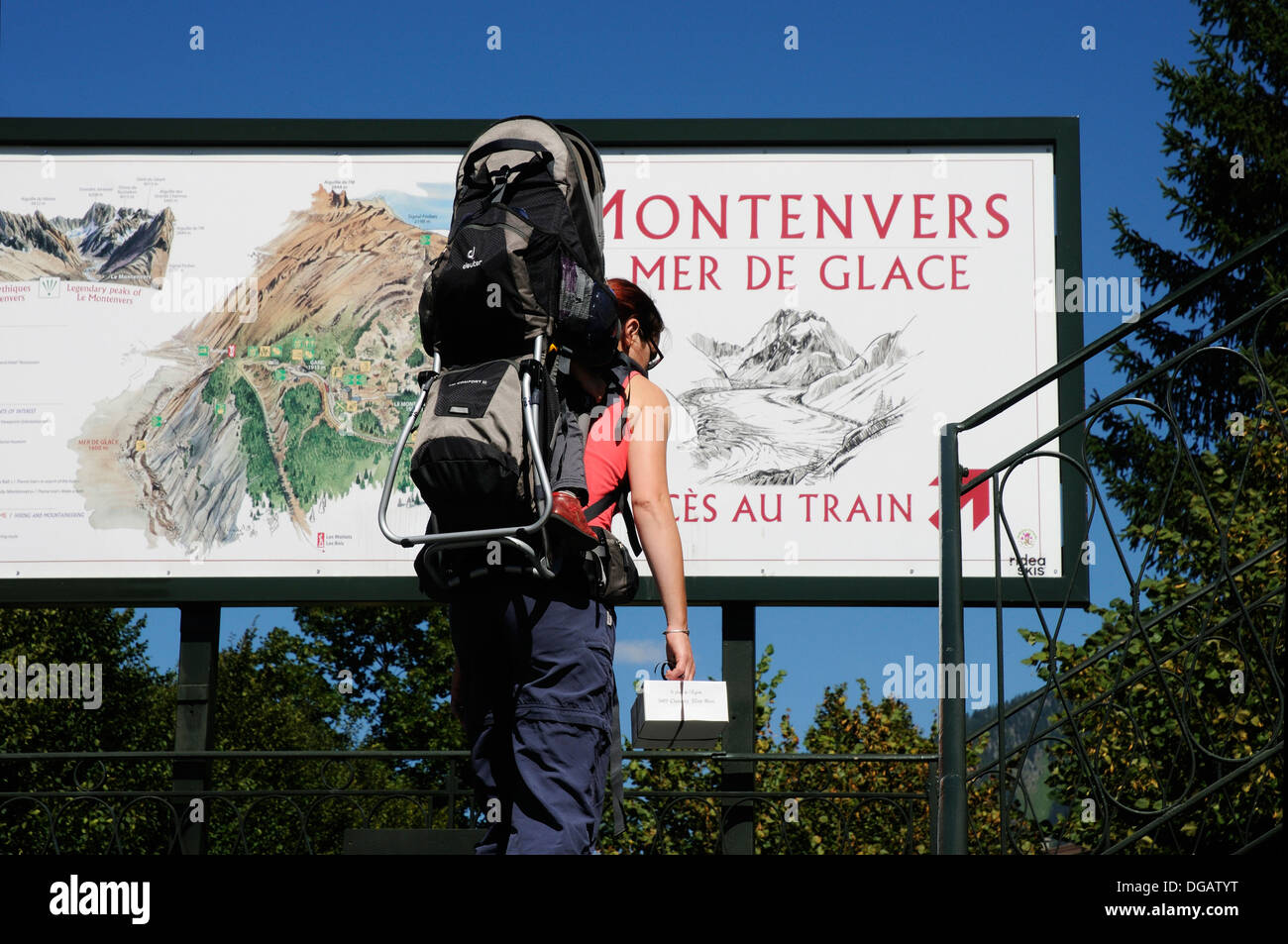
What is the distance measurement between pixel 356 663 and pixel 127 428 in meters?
28.5

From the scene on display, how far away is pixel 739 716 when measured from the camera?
8875mm

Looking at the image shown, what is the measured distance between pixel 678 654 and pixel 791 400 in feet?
18.1

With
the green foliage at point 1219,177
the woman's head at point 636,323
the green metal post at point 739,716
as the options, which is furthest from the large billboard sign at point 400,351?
the green foliage at point 1219,177

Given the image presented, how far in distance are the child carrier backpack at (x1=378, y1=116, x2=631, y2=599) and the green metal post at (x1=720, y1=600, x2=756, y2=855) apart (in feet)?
16.5

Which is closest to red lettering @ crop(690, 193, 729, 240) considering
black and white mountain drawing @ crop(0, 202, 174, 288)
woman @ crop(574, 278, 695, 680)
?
black and white mountain drawing @ crop(0, 202, 174, 288)

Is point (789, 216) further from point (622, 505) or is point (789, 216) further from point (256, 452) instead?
point (622, 505)

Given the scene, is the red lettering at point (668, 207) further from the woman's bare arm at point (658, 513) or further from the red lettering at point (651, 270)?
the woman's bare arm at point (658, 513)

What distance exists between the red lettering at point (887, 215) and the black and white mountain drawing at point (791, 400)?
73 centimetres

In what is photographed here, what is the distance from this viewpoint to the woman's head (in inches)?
178

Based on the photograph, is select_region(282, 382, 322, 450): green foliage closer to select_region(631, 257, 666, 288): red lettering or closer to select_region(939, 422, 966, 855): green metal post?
select_region(631, 257, 666, 288): red lettering
